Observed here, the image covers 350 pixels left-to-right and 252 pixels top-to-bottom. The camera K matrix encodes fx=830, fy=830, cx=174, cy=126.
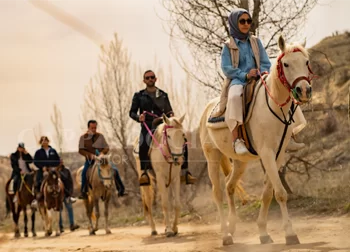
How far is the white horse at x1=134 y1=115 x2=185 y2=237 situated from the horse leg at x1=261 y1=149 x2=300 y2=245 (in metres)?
4.88

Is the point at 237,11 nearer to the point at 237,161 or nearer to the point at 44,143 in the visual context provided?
the point at 237,161

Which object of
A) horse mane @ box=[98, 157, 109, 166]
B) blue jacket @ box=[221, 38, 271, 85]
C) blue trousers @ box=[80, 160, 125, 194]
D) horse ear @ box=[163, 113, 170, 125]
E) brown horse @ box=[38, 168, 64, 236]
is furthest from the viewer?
brown horse @ box=[38, 168, 64, 236]

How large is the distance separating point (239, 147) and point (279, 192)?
1043 millimetres

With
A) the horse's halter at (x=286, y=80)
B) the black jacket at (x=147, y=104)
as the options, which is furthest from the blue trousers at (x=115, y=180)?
the horse's halter at (x=286, y=80)

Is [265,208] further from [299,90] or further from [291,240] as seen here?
[299,90]

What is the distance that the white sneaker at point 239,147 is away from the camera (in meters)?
11.6

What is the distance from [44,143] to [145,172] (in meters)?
6.37

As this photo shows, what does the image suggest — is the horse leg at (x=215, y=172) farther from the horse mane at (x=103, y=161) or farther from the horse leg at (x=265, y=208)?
the horse mane at (x=103, y=161)

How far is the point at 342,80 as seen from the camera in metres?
33.9

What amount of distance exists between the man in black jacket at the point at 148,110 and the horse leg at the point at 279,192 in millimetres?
5794

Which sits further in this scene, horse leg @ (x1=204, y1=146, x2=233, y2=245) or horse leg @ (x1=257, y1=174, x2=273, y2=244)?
horse leg @ (x1=204, y1=146, x2=233, y2=245)

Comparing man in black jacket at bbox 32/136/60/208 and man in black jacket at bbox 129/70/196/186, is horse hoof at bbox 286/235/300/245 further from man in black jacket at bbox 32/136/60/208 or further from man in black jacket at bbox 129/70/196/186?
man in black jacket at bbox 32/136/60/208

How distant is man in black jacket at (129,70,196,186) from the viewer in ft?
55.5

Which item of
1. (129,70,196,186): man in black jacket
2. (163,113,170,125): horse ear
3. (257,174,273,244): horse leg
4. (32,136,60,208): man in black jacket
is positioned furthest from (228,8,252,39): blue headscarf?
(32,136,60,208): man in black jacket
